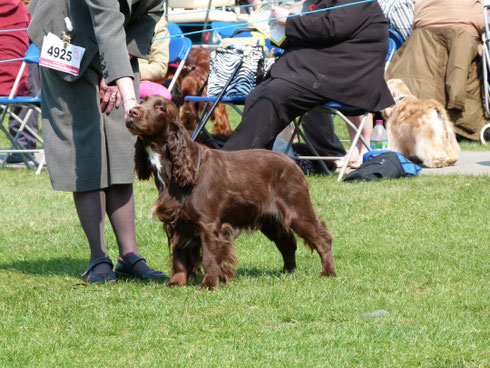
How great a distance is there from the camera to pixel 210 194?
4.35m

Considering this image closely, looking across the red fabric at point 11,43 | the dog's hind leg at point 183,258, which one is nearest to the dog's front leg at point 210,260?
the dog's hind leg at point 183,258

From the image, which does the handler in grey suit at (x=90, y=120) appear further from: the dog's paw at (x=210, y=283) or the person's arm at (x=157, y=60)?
the person's arm at (x=157, y=60)

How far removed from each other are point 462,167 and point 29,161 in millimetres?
5385

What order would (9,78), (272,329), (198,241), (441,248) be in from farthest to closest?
(9,78) < (441,248) < (198,241) < (272,329)

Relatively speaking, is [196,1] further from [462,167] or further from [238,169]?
[238,169]

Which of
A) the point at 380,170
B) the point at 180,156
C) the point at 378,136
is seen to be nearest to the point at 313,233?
the point at 180,156

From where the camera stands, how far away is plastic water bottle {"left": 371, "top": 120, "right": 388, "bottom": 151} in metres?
9.96

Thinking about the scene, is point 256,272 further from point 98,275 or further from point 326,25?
point 326,25

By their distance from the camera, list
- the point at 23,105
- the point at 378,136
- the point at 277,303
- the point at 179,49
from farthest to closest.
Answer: the point at 378,136 → the point at 179,49 → the point at 23,105 → the point at 277,303

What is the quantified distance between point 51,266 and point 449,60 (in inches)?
284

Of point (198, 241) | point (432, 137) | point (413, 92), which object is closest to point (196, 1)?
point (413, 92)

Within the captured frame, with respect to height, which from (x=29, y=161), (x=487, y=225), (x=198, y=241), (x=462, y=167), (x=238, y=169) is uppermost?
(x=238, y=169)

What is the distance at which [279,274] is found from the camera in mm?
4809

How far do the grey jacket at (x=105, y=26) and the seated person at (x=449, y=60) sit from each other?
6935mm
